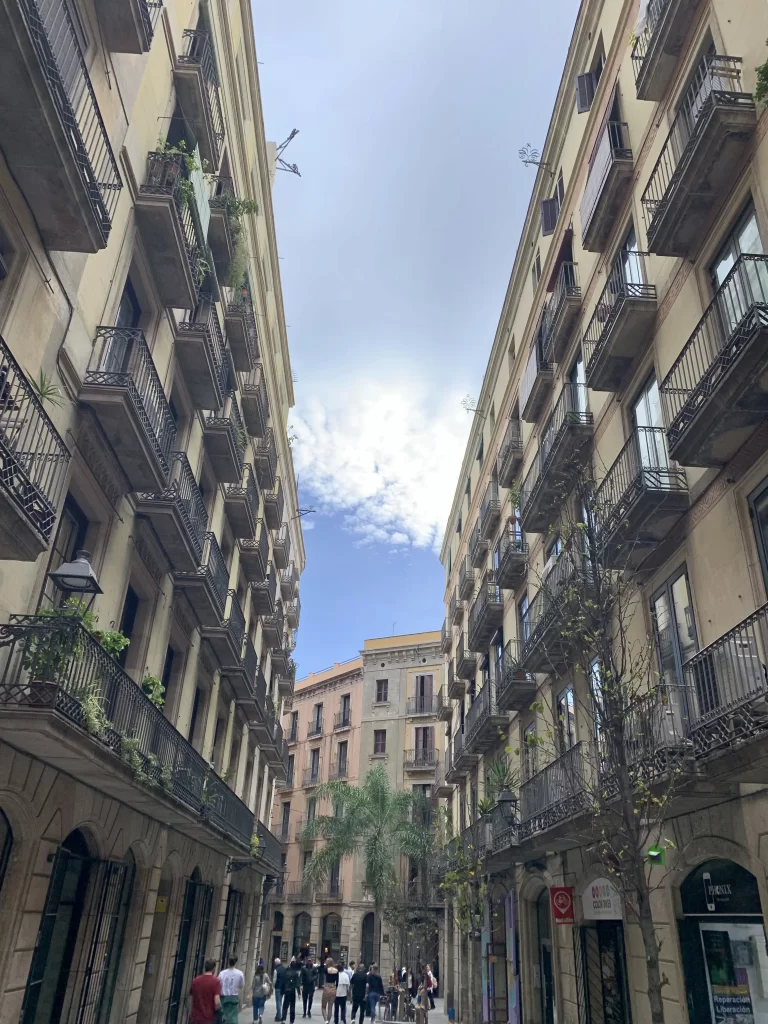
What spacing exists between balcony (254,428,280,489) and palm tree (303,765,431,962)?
55.7 ft

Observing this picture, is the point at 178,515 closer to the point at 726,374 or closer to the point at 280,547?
the point at 726,374

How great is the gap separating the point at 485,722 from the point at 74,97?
709 inches

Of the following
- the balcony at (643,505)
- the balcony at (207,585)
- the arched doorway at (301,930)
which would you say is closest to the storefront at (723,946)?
the balcony at (643,505)

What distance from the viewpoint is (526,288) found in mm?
24469

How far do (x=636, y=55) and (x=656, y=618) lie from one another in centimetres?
1006

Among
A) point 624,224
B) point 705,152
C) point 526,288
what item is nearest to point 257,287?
point 526,288

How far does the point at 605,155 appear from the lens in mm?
14805

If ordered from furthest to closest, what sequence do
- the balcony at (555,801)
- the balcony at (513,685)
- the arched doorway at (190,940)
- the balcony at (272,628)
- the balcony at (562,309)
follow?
the balcony at (272,628) < the balcony at (513,685) < the balcony at (562,309) < the arched doorway at (190,940) < the balcony at (555,801)

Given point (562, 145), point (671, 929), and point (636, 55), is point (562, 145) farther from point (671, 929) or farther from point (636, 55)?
point (671, 929)

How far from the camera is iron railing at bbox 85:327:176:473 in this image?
431 inches

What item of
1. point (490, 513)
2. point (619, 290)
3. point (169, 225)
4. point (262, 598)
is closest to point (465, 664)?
point (490, 513)

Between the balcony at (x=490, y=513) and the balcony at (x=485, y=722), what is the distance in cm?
512

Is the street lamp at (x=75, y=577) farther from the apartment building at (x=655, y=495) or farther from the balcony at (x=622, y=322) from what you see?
the balcony at (x=622, y=322)

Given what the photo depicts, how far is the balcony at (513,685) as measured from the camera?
18.8 metres
